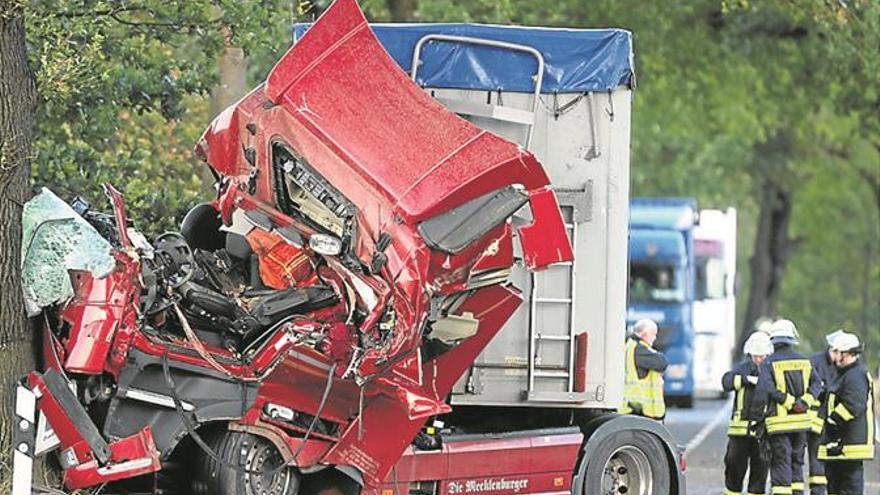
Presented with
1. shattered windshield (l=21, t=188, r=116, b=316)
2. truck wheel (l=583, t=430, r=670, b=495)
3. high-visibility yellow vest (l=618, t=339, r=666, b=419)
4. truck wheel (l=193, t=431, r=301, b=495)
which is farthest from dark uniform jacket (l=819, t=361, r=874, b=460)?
shattered windshield (l=21, t=188, r=116, b=316)

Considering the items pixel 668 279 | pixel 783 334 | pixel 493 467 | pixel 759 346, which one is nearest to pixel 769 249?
pixel 668 279

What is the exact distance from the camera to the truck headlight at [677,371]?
1289 inches

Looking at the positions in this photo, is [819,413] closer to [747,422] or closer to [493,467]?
[747,422]

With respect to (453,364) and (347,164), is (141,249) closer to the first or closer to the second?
(347,164)

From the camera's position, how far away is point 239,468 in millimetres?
11586

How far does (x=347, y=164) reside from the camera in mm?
11148

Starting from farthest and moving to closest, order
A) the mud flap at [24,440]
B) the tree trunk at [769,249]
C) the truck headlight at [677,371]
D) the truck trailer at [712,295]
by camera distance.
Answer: the tree trunk at [769,249]
the truck trailer at [712,295]
the truck headlight at [677,371]
the mud flap at [24,440]

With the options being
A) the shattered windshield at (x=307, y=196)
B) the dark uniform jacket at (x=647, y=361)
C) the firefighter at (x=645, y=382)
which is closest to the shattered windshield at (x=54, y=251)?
the shattered windshield at (x=307, y=196)

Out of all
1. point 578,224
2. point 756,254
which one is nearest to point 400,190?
point 578,224

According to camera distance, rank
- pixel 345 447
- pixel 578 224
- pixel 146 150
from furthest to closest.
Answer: pixel 146 150, pixel 578 224, pixel 345 447

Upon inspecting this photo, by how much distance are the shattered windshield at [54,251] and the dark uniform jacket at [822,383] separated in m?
6.86

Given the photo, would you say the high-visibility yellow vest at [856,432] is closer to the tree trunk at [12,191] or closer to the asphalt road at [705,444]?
the asphalt road at [705,444]

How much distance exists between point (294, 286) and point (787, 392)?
5260 millimetres

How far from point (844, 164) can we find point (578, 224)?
3814 centimetres
